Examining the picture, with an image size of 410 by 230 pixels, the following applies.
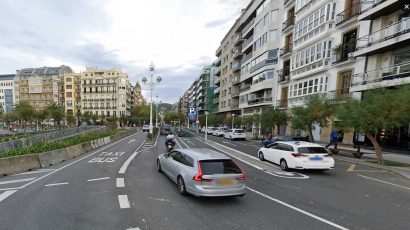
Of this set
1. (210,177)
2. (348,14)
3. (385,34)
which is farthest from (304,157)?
(348,14)

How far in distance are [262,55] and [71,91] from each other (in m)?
84.4

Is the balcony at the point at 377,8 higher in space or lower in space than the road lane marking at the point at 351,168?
higher

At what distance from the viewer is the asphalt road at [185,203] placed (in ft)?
16.2

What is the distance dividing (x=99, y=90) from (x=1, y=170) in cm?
8978

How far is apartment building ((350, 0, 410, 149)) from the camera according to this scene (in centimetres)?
1606

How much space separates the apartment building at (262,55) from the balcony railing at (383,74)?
47.7 feet

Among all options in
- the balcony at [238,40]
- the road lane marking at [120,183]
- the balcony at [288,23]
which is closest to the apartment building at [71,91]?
the balcony at [238,40]

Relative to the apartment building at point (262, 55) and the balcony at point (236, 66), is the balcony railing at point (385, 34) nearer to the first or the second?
the apartment building at point (262, 55)

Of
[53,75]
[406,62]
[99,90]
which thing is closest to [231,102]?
[406,62]

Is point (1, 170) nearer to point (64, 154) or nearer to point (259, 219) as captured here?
point (64, 154)

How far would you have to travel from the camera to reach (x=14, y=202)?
5902mm

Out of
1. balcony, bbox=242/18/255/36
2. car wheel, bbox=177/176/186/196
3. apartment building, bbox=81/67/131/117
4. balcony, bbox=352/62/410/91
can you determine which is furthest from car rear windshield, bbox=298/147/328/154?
apartment building, bbox=81/67/131/117

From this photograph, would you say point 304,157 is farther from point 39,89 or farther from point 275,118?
point 39,89

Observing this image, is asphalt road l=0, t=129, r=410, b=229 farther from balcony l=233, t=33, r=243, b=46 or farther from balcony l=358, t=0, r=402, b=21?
balcony l=233, t=33, r=243, b=46
